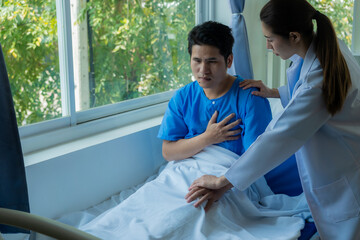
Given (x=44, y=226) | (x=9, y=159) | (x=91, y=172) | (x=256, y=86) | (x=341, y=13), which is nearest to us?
(x=44, y=226)

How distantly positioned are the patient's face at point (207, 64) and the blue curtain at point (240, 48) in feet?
3.25

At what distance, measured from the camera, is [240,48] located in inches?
110

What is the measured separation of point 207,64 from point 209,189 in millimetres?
539

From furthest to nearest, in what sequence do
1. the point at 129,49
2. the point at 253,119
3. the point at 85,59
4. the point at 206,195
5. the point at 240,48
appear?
1. the point at 240,48
2. the point at 129,49
3. the point at 85,59
4. the point at 253,119
5. the point at 206,195

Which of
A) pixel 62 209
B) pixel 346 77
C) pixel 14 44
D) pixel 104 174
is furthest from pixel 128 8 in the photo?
pixel 346 77

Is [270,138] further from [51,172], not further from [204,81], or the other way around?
[51,172]

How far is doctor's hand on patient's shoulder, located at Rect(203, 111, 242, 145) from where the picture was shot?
5.86ft

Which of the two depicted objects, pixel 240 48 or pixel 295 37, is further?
pixel 240 48

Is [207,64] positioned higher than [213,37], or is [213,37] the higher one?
[213,37]

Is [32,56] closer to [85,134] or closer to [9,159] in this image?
[85,134]

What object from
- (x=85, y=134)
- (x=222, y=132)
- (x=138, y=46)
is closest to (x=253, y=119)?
(x=222, y=132)

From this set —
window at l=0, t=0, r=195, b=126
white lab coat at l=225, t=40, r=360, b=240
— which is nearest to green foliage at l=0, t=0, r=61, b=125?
window at l=0, t=0, r=195, b=126

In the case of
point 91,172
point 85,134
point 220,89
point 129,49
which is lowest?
point 91,172

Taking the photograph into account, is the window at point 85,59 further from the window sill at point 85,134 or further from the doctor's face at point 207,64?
the doctor's face at point 207,64
